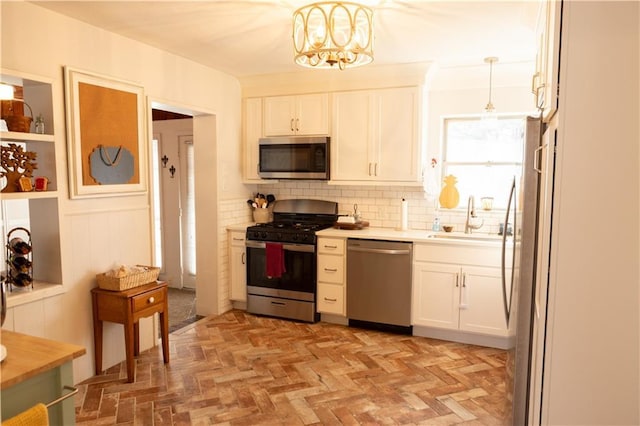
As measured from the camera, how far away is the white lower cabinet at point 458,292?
382 centimetres

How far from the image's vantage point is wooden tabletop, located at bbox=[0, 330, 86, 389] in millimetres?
1484

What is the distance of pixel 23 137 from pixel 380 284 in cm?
299

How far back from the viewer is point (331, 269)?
14.3ft

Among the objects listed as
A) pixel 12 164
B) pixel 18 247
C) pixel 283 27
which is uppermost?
pixel 283 27

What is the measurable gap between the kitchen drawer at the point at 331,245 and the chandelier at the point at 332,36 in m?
1.90

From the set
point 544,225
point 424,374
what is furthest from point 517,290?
point 424,374

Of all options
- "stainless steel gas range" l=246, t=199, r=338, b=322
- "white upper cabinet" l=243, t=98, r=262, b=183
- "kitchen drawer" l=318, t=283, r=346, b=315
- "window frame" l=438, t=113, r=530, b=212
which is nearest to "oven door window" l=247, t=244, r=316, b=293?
"stainless steel gas range" l=246, t=199, r=338, b=322

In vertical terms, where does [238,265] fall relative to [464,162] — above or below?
below

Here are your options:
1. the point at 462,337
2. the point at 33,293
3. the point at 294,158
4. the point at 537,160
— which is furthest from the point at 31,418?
the point at 294,158

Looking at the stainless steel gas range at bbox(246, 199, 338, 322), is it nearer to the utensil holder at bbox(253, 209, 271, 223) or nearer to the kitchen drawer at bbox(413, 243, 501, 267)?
the utensil holder at bbox(253, 209, 271, 223)

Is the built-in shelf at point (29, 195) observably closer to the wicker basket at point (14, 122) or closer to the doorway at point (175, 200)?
the wicker basket at point (14, 122)

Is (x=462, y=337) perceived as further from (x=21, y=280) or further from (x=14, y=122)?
(x=14, y=122)

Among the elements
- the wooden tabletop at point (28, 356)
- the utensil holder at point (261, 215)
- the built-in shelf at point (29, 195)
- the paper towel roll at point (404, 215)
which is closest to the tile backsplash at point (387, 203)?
the paper towel roll at point (404, 215)

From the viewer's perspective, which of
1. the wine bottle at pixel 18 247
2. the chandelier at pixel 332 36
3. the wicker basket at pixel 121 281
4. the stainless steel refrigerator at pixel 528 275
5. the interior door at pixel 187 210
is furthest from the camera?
the interior door at pixel 187 210
